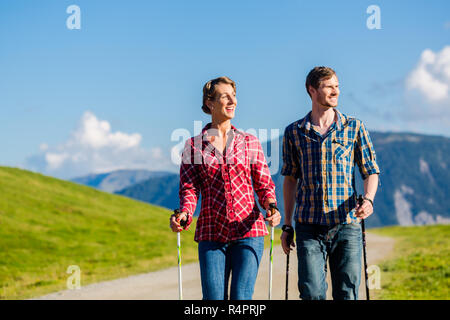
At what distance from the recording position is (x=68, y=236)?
43.6 metres

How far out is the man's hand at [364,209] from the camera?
5199mm

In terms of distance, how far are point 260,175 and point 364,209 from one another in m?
1.04

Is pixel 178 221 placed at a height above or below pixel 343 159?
below

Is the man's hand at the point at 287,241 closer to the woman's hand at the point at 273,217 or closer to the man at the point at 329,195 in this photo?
the man at the point at 329,195

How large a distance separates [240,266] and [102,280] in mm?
18939

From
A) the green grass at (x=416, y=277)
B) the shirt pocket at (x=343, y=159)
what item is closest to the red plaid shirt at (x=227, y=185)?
the shirt pocket at (x=343, y=159)

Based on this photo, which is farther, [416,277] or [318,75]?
[416,277]

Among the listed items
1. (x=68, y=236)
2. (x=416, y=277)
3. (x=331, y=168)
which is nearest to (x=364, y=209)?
(x=331, y=168)

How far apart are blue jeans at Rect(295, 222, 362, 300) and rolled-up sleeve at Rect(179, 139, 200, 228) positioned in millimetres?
1101

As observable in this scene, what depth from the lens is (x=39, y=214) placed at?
1900 inches

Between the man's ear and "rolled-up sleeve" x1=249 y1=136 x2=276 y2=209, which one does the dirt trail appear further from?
the man's ear

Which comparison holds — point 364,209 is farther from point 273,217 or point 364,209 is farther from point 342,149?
point 273,217
